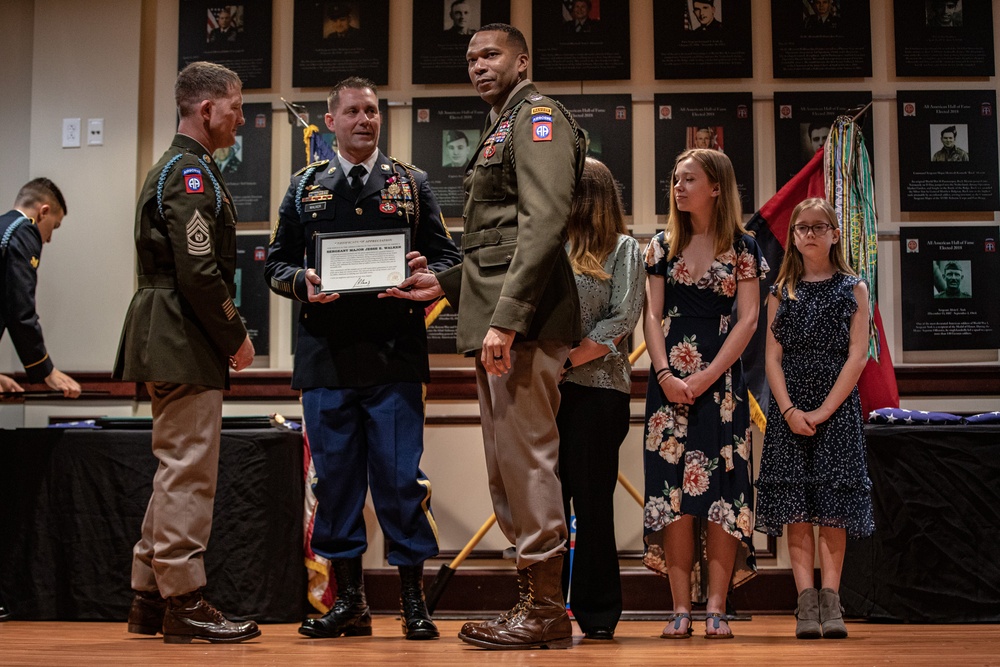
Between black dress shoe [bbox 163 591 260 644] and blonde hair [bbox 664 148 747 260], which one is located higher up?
blonde hair [bbox 664 148 747 260]

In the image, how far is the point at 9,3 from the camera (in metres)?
5.02

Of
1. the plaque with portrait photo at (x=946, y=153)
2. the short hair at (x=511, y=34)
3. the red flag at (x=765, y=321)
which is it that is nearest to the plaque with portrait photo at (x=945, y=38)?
the plaque with portrait photo at (x=946, y=153)

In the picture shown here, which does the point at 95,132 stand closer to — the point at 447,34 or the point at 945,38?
the point at 447,34

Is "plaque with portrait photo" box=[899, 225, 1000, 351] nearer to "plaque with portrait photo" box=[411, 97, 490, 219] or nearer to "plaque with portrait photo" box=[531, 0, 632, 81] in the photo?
"plaque with portrait photo" box=[531, 0, 632, 81]

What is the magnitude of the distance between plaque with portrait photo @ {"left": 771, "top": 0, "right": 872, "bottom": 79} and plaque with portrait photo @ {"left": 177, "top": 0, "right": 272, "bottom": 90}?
2472 mm

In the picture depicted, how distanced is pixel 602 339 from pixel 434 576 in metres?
1.79

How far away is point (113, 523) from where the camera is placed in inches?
158

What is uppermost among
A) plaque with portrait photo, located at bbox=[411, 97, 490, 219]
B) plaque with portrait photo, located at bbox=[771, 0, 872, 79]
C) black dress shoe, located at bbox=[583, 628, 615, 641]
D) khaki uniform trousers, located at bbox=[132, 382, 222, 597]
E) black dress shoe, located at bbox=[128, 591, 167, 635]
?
plaque with portrait photo, located at bbox=[771, 0, 872, 79]

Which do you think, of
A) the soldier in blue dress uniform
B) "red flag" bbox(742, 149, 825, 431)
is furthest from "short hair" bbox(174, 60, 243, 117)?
"red flag" bbox(742, 149, 825, 431)

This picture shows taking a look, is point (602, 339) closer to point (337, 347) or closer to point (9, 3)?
point (337, 347)

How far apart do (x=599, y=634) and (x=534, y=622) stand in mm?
479

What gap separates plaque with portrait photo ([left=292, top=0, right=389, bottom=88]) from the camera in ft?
15.9

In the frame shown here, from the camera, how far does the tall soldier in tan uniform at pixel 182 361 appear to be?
9.84ft

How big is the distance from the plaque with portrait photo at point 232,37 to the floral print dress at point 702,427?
249cm
